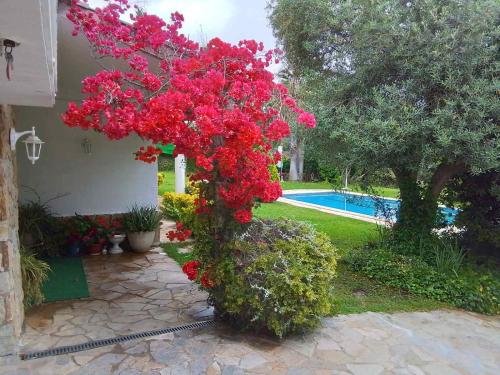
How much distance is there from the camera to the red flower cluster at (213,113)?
4.65m

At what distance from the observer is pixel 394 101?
7.72 m

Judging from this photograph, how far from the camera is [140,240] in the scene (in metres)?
10.1

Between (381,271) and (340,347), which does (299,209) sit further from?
(340,347)

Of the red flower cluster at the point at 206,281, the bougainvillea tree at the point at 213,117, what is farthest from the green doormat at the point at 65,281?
the bougainvillea tree at the point at 213,117

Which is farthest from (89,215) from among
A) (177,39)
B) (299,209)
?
(299,209)

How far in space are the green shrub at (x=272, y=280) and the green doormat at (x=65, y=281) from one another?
302 centimetres

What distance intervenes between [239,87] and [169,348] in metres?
3.63

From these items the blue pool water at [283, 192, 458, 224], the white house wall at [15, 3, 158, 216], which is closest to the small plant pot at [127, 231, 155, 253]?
the white house wall at [15, 3, 158, 216]

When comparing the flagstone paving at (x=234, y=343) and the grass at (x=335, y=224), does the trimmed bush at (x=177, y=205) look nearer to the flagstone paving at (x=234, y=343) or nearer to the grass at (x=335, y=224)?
the grass at (x=335, y=224)

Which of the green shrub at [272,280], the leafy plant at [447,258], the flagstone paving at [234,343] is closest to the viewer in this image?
the flagstone paving at [234,343]

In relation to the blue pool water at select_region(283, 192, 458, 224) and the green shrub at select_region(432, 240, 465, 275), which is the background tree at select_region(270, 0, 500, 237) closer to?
the green shrub at select_region(432, 240, 465, 275)

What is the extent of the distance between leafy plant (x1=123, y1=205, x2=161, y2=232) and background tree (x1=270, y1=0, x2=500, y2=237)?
4.84 meters

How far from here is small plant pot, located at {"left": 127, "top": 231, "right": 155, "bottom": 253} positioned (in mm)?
10047

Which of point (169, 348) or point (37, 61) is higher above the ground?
point (37, 61)
